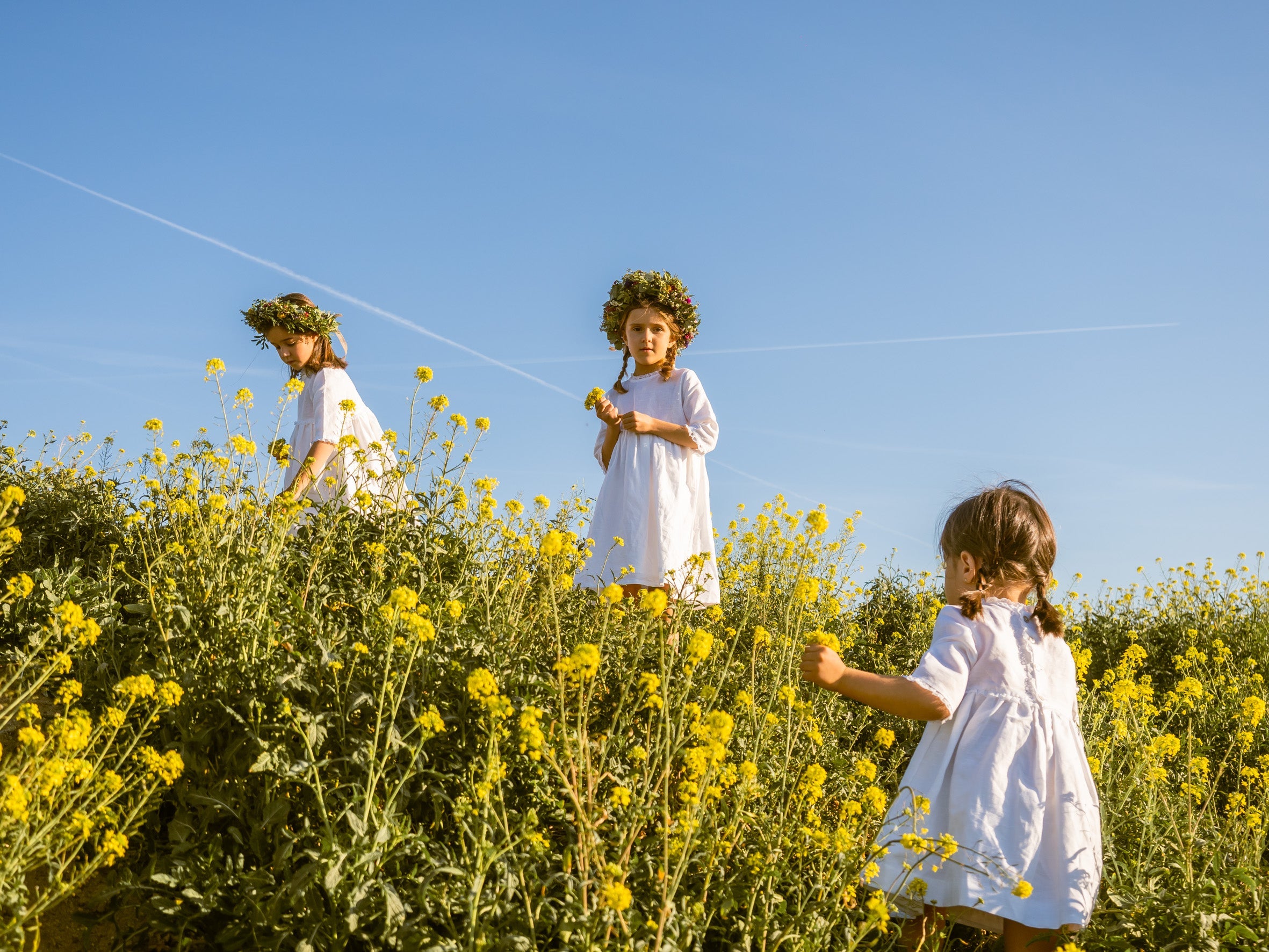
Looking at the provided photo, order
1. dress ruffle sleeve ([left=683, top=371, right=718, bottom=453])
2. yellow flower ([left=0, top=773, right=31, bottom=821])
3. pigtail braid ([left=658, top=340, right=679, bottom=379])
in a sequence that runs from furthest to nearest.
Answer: pigtail braid ([left=658, top=340, right=679, bottom=379])
dress ruffle sleeve ([left=683, top=371, right=718, bottom=453])
yellow flower ([left=0, top=773, right=31, bottom=821])

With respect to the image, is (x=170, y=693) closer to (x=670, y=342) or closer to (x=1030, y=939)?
(x=1030, y=939)

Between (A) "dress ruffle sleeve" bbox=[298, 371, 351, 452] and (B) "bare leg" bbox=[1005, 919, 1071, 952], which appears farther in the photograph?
(A) "dress ruffle sleeve" bbox=[298, 371, 351, 452]

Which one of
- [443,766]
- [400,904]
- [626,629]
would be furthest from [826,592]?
[400,904]

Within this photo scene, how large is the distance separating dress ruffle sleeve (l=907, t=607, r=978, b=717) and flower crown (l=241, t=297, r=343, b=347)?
397 centimetres

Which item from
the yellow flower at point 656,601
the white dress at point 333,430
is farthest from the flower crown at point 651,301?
the yellow flower at point 656,601

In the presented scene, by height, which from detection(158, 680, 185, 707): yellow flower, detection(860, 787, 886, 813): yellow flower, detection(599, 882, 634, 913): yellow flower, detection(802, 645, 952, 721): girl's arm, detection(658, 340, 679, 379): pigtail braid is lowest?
detection(599, 882, 634, 913): yellow flower

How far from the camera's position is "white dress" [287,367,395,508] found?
4.73m

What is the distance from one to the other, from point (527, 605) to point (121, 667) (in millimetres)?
1406

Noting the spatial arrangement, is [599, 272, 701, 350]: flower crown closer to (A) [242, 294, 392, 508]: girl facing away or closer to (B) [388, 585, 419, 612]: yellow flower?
(A) [242, 294, 392, 508]: girl facing away

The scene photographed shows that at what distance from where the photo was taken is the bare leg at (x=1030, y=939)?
2.67 m

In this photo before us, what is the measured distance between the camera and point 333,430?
16.2 ft

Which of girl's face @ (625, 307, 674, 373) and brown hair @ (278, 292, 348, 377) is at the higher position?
girl's face @ (625, 307, 674, 373)

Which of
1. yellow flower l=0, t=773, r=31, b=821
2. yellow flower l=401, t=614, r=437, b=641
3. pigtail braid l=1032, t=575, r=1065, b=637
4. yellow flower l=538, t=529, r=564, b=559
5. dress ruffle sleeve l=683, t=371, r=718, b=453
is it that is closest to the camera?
yellow flower l=0, t=773, r=31, b=821

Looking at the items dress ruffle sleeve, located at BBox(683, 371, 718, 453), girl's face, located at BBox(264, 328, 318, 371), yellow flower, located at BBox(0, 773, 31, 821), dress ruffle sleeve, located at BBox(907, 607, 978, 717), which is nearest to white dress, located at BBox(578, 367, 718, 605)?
dress ruffle sleeve, located at BBox(683, 371, 718, 453)
